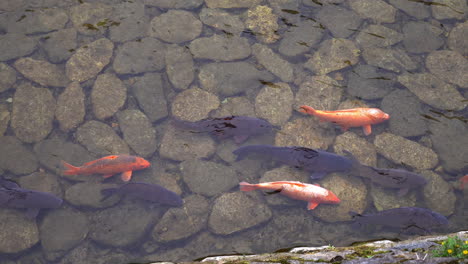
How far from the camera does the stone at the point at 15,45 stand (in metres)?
6.92

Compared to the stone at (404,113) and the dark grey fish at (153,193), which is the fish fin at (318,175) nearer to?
the stone at (404,113)

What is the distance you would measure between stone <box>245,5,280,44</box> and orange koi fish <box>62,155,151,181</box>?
347 centimetres

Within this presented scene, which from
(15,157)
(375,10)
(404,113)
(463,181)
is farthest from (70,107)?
(463,181)

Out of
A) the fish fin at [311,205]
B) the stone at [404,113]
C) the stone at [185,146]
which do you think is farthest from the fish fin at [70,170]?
the stone at [404,113]

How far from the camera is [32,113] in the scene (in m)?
6.37

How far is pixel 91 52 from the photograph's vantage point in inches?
279

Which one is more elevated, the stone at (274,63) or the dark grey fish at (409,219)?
the stone at (274,63)

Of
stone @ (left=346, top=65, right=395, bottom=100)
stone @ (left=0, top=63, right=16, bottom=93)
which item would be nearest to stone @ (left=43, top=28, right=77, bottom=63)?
stone @ (left=0, top=63, right=16, bottom=93)

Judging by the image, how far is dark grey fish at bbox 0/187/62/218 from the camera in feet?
18.0

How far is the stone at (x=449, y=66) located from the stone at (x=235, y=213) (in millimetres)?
4248

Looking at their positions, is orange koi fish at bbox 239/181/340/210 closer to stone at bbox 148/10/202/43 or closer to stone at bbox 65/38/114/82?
stone at bbox 148/10/202/43

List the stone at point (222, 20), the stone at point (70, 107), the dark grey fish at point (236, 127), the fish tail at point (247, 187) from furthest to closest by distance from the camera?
the stone at point (222, 20) → the stone at point (70, 107) → the dark grey fish at point (236, 127) → the fish tail at point (247, 187)

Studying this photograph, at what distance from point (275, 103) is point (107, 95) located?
2928 mm

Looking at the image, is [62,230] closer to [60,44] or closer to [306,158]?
[60,44]
